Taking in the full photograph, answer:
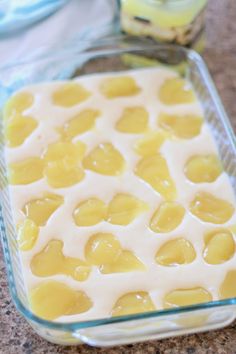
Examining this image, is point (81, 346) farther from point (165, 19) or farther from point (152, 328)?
point (165, 19)

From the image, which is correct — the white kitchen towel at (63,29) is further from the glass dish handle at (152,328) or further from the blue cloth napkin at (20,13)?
the glass dish handle at (152,328)

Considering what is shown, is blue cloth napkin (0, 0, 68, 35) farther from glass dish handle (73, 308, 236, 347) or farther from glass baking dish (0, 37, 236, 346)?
glass dish handle (73, 308, 236, 347)

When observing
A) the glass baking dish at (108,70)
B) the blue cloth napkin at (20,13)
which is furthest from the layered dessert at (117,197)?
the blue cloth napkin at (20,13)

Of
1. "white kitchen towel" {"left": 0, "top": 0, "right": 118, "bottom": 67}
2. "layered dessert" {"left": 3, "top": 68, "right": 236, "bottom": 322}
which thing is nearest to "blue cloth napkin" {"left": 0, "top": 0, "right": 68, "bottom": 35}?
"white kitchen towel" {"left": 0, "top": 0, "right": 118, "bottom": 67}

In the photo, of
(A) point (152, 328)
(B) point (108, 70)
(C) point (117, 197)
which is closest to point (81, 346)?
(A) point (152, 328)

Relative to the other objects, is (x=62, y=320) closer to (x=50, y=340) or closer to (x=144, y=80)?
(x=50, y=340)

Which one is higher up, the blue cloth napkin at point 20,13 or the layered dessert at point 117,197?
the blue cloth napkin at point 20,13

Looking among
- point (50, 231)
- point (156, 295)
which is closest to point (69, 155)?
point (50, 231)
